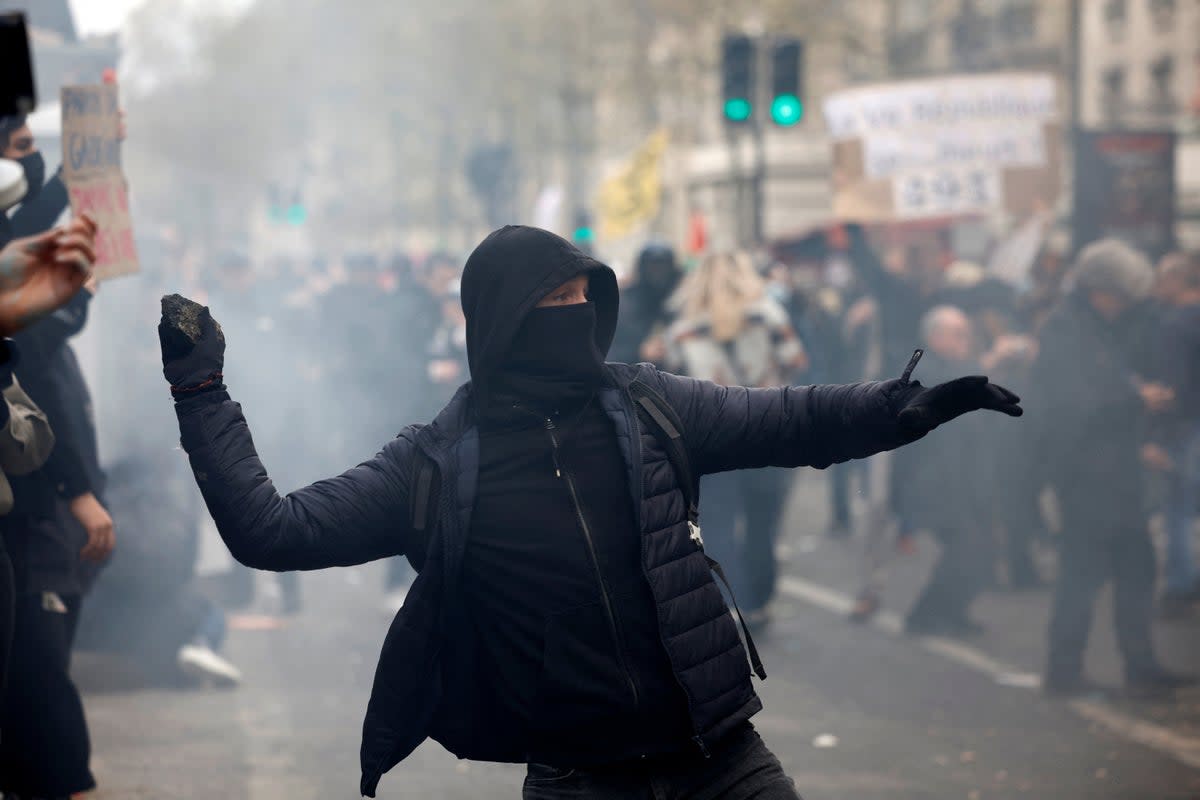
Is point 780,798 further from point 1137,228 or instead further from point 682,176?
point 682,176

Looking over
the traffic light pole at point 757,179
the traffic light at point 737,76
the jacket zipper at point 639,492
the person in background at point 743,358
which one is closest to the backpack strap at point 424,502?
the jacket zipper at point 639,492

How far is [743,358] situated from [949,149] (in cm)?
621

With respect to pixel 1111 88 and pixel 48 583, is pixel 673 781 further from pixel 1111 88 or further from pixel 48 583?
pixel 1111 88

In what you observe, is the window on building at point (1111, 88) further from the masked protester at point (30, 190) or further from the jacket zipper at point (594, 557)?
the jacket zipper at point (594, 557)

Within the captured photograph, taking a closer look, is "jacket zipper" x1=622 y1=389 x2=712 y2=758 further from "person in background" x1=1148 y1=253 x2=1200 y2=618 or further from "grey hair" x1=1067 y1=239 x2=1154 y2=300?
"person in background" x1=1148 y1=253 x2=1200 y2=618

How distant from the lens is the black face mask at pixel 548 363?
3.55 meters

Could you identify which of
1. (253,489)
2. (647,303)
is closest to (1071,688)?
(647,303)

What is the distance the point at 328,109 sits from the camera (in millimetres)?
82562

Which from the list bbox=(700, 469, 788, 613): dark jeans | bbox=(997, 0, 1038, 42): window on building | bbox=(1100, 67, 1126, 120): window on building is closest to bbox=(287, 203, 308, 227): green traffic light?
bbox=(997, 0, 1038, 42): window on building

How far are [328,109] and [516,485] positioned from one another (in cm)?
8115

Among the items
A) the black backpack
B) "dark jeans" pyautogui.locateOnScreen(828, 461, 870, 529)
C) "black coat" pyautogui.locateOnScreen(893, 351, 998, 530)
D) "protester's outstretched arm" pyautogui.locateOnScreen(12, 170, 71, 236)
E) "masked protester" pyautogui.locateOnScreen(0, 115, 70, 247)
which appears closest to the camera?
the black backpack

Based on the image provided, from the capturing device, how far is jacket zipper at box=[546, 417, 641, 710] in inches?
134

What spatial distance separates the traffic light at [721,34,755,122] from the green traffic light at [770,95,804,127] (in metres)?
0.35

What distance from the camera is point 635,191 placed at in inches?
816
